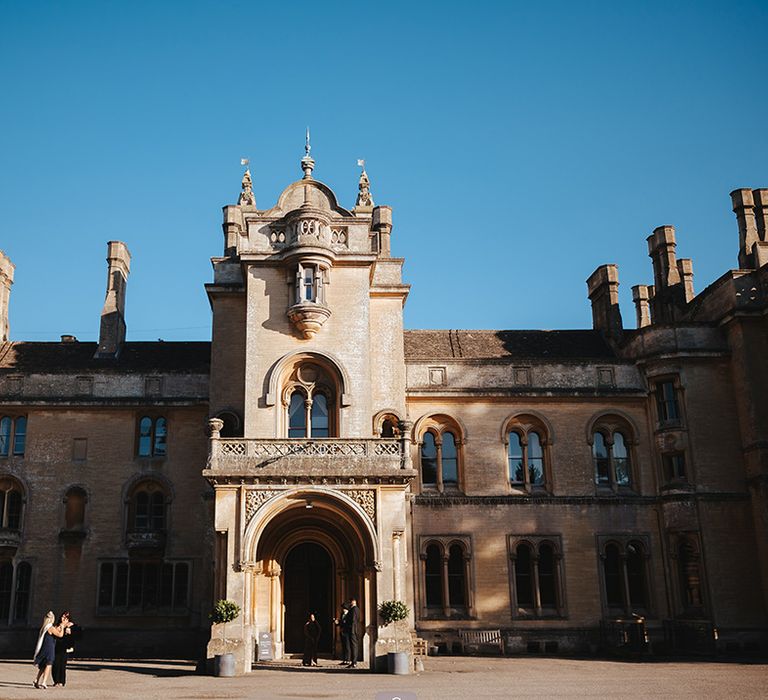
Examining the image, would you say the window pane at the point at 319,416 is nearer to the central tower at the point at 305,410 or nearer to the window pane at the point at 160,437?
the central tower at the point at 305,410

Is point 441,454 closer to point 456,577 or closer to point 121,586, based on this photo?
point 456,577

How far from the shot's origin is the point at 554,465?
3278 cm

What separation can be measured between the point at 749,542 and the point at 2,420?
94.5 ft

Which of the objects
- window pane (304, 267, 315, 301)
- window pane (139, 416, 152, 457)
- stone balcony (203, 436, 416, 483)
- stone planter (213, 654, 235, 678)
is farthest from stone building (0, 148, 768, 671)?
stone planter (213, 654, 235, 678)

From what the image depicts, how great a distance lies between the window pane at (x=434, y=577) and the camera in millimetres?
31422

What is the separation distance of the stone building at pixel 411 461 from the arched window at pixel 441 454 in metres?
0.08

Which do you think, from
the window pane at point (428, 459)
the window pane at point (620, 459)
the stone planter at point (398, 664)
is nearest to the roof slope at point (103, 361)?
the window pane at point (428, 459)

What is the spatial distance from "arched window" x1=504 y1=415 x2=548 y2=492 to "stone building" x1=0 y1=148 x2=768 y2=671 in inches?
3.1

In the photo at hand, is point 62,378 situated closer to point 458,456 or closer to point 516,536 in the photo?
point 458,456

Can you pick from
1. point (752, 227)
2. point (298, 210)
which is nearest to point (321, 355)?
point (298, 210)

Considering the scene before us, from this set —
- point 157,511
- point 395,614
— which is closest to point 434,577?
point 395,614

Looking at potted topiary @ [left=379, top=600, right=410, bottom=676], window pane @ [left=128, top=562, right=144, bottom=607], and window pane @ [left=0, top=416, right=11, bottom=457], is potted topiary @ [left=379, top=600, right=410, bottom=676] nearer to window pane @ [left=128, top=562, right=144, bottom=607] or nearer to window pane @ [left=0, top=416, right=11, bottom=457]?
window pane @ [left=128, top=562, right=144, bottom=607]

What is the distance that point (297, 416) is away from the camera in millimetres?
29328

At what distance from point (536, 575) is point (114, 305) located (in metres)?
21.2
